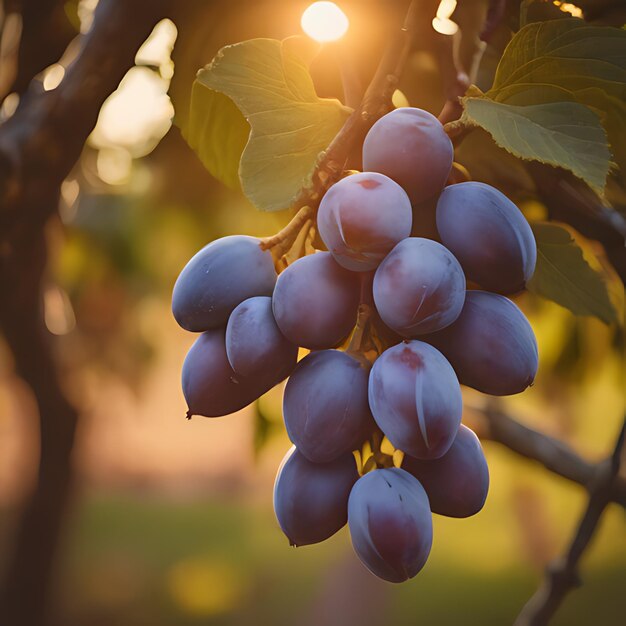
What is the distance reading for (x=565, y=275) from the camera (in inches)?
18.9

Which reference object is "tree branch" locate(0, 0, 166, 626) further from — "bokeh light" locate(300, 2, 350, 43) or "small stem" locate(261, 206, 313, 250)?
"small stem" locate(261, 206, 313, 250)

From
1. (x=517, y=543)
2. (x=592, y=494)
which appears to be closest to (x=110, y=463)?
(x=517, y=543)

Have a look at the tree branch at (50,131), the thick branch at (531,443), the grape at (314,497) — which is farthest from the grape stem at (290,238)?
the thick branch at (531,443)

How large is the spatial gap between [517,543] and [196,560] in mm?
3114

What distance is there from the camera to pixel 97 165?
2199mm

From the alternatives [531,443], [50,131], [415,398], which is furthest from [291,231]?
[531,443]

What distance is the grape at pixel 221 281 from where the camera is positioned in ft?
1.28

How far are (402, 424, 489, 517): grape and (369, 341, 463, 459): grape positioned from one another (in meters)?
0.03

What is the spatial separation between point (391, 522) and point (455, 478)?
0.05 m

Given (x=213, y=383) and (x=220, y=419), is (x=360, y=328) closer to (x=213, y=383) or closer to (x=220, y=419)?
(x=213, y=383)

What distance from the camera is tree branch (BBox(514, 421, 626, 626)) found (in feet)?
3.14

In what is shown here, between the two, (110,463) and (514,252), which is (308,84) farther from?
(110,463)

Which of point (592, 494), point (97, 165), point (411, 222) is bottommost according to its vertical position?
point (97, 165)

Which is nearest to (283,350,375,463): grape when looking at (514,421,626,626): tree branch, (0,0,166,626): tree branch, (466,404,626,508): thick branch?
(0,0,166,626): tree branch
